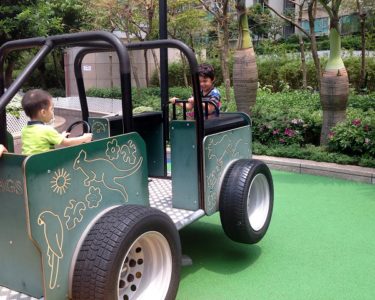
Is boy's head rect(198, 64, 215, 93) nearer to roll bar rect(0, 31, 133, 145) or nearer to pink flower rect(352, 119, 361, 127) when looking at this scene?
roll bar rect(0, 31, 133, 145)

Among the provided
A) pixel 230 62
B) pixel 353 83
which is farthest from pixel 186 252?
pixel 230 62

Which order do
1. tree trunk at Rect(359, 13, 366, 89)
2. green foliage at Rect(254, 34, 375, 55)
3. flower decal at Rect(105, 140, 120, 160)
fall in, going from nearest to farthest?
1. flower decal at Rect(105, 140, 120, 160)
2. tree trunk at Rect(359, 13, 366, 89)
3. green foliage at Rect(254, 34, 375, 55)

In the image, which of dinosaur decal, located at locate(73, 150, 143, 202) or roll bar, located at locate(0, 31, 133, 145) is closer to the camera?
dinosaur decal, located at locate(73, 150, 143, 202)

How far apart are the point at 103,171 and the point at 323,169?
4.12m

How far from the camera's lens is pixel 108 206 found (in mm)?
2273

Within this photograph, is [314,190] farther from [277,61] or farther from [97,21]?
[97,21]

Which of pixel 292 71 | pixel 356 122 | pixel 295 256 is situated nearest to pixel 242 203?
pixel 295 256

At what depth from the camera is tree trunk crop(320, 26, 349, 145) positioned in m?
6.22

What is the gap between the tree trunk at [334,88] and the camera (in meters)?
6.22

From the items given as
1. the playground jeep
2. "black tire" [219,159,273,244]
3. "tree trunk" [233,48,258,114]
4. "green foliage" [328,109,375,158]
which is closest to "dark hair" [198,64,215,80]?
the playground jeep

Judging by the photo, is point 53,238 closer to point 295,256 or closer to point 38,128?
point 38,128

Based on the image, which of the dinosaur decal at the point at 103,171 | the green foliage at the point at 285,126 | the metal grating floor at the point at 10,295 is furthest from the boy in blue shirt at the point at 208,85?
the green foliage at the point at 285,126

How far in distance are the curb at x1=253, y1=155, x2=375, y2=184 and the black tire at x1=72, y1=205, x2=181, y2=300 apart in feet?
12.0

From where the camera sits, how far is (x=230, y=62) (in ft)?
57.8
